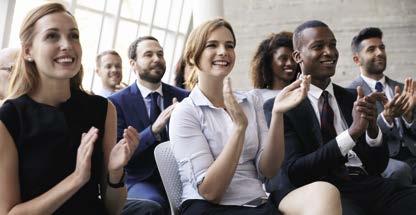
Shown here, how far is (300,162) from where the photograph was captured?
89.6 inches

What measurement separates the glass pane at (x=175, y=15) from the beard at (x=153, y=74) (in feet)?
25.6

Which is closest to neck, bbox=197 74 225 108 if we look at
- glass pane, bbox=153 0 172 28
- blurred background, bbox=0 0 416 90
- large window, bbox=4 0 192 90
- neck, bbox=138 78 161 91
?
neck, bbox=138 78 161 91

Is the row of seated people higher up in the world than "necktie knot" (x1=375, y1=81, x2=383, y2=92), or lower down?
lower down

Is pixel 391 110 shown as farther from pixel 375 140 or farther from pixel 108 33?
pixel 108 33

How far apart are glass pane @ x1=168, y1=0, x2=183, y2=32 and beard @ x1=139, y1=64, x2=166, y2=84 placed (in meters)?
7.80

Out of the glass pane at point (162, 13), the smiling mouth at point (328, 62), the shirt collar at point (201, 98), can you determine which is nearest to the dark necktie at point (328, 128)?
the smiling mouth at point (328, 62)

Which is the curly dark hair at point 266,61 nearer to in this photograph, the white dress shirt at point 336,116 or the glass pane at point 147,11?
the white dress shirt at point 336,116

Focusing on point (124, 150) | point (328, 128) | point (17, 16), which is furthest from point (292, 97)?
point (17, 16)

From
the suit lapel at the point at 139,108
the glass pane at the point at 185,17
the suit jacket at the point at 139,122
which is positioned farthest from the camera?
the glass pane at the point at 185,17

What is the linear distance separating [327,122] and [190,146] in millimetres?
841

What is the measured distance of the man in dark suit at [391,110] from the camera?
252 centimetres

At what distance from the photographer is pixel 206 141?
210 centimetres

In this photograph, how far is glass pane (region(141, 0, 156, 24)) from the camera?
33.7 ft

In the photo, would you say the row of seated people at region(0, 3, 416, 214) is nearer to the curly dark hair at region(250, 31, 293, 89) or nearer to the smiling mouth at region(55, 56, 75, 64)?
the smiling mouth at region(55, 56, 75, 64)
